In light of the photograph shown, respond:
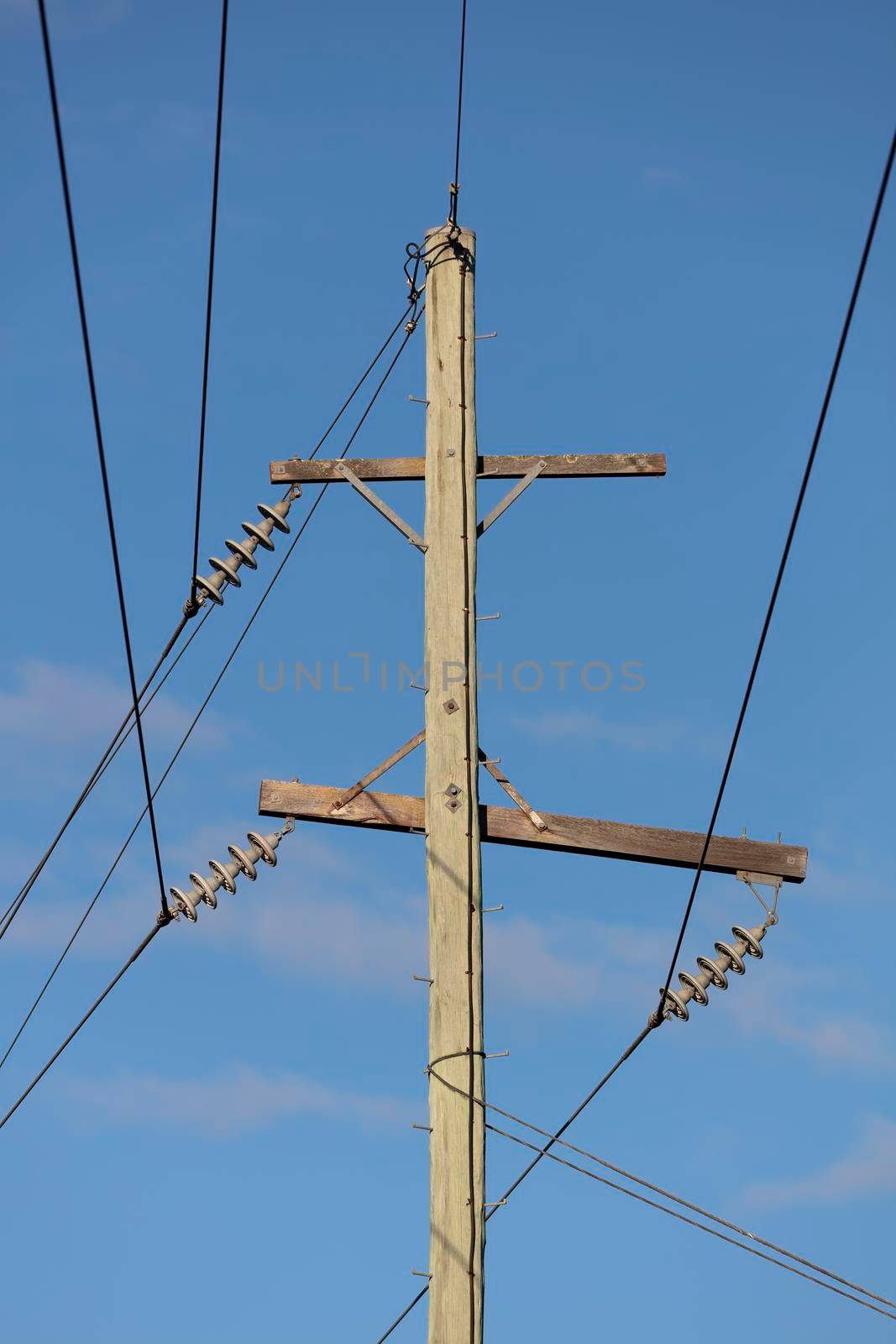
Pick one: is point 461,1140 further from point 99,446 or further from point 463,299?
point 463,299

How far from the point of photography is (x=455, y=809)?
768 centimetres

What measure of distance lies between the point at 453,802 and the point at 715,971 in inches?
61.2

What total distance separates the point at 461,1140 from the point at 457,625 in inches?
95.8

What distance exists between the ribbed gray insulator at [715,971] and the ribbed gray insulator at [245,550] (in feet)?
10.7

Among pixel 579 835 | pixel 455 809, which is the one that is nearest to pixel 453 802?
pixel 455 809

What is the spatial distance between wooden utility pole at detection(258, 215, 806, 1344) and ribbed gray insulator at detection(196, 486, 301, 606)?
0.59ft

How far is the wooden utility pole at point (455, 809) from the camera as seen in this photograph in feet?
23.3

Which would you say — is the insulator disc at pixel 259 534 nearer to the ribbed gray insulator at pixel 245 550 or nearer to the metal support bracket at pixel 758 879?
the ribbed gray insulator at pixel 245 550

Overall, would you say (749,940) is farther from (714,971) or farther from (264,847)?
(264,847)

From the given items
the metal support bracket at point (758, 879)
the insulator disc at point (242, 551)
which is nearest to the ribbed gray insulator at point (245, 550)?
the insulator disc at point (242, 551)

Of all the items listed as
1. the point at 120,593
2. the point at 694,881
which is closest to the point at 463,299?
the point at 120,593

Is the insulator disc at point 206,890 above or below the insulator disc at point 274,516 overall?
below

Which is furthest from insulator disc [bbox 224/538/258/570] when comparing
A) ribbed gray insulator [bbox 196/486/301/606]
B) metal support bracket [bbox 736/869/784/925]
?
metal support bracket [bbox 736/869/784/925]

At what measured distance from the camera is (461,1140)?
716 centimetres
